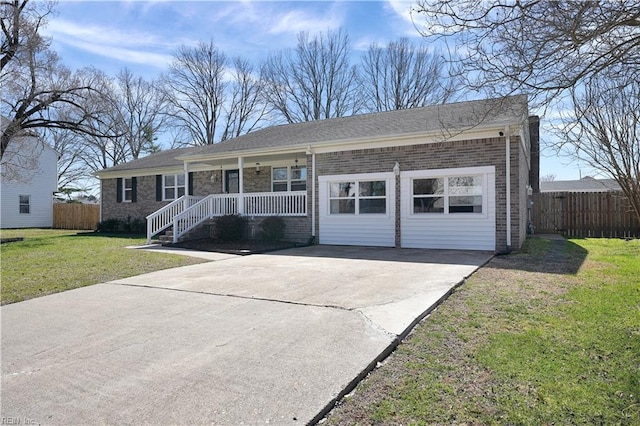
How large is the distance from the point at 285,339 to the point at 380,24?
20.1ft

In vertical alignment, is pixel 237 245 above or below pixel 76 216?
below

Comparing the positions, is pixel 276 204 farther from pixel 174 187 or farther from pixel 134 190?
pixel 134 190

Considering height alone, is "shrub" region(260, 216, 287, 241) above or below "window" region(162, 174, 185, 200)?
below

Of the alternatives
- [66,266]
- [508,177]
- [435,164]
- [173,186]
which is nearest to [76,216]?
[173,186]

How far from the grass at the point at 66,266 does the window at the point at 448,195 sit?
674 cm

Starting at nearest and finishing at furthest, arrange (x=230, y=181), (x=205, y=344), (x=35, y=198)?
(x=205, y=344), (x=230, y=181), (x=35, y=198)

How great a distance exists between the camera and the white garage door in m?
13.1

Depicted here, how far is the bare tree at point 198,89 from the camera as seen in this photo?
123ft

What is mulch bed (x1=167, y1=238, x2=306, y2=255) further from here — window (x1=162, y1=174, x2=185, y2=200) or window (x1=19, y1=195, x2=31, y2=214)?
window (x1=19, y1=195, x2=31, y2=214)

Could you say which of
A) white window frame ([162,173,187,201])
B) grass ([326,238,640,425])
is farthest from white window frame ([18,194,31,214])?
grass ([326,238,640,425])

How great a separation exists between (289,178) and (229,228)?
397cm

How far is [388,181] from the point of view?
1309 cm

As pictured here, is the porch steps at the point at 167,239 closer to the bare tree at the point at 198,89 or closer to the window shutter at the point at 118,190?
the window shutter at the point at 118,190

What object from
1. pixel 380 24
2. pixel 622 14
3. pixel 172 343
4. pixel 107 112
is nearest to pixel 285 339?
pixel 172 343
